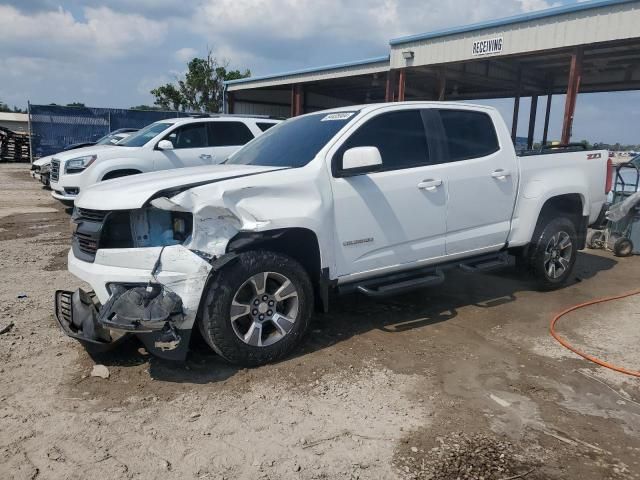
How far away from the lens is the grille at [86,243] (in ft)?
12.5

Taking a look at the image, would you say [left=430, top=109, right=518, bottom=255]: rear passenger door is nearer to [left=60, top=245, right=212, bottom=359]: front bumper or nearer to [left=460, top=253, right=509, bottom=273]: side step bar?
[left=460, top=253, right=509, bottom=273]: side step bar

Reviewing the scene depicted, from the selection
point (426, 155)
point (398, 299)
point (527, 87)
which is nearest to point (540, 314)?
point (398, 299)

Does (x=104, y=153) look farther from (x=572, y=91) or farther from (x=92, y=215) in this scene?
(x=572, y=91)

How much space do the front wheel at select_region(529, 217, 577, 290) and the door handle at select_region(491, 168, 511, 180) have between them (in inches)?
36.2

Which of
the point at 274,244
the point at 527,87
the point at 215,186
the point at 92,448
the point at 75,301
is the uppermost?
the point at 527,87

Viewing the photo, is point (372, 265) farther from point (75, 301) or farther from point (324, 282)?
point (75, 301)

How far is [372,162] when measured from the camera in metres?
4.05

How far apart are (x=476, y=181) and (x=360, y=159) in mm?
1524

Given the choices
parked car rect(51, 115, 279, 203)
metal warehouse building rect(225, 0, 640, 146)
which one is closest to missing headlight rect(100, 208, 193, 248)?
parked car rect(51, 115, 279, 203)

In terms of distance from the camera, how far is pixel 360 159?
4066 mm

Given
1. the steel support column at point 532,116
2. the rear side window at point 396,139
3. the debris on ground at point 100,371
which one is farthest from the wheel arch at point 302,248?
the steel support column at point 532,116

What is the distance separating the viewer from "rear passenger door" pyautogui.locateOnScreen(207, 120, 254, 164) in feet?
33.5

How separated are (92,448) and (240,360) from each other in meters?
1.16

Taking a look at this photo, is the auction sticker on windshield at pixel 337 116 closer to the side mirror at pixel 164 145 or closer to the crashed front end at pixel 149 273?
the crashed front end at pixel 149 273
